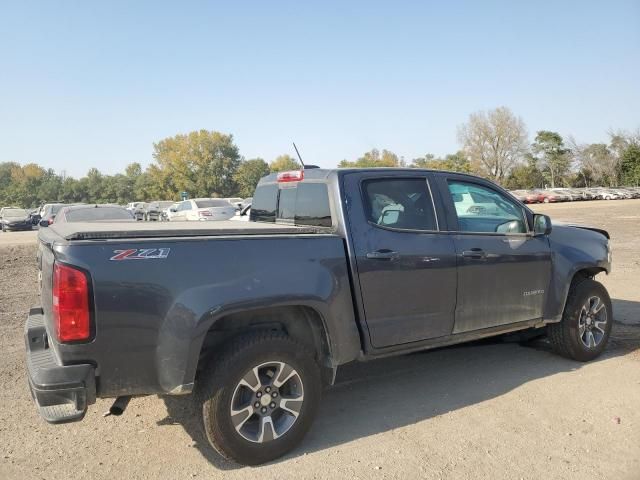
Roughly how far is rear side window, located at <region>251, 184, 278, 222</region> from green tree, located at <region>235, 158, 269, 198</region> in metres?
72.0

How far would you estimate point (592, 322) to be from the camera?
5266mm

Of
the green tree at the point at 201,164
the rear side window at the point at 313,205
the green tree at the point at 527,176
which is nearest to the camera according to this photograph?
the rear side window at the point at 313,205

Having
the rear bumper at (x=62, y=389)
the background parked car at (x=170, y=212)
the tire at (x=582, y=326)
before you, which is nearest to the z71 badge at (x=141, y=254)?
the rear bumper at (x=62, y=389)

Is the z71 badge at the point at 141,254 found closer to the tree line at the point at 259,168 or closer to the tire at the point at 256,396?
the tire at the point at 256,396

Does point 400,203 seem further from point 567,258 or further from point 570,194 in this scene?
point 570,194

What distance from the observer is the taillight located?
4.43 m

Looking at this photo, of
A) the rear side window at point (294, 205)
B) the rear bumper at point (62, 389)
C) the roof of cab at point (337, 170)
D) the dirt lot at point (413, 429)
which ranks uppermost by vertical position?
the roof of cab at point (337, 170)

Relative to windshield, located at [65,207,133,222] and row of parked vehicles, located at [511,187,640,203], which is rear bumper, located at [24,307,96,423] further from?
row of parked vehicles, located at [511,187,640,203]

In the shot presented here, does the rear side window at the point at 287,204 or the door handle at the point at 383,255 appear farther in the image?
the rear side window at the point at 287,204

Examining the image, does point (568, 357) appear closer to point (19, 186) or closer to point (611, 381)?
point (611, 381)

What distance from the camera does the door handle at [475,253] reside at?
4270mm

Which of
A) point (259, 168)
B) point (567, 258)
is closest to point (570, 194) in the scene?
point (259, 168)

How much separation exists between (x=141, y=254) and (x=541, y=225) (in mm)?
3566

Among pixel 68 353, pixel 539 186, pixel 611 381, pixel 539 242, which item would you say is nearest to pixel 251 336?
pixel 68 353
